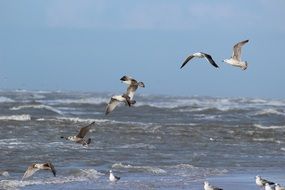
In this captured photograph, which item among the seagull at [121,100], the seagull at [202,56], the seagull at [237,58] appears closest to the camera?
the seagull at [202,56]

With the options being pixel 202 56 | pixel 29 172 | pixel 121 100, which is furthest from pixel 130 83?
pixel 29 172

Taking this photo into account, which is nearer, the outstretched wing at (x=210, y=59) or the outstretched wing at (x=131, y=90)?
the outstretched wing at (x=210, y=59)

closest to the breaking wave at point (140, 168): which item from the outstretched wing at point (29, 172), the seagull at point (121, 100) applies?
the seagull at point (121, 100)

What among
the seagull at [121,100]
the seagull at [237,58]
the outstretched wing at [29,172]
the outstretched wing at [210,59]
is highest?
the seagull at [237,58]

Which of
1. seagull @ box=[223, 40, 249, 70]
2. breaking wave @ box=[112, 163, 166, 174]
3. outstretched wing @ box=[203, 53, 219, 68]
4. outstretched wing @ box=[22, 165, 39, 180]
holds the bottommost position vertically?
outstretched wing @ box=[22, 165, 39, 180]

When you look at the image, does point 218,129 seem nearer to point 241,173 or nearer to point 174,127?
point 174,127

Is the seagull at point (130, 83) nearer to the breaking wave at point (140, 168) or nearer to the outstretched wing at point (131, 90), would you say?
the outstretched wing at point (131, 90)

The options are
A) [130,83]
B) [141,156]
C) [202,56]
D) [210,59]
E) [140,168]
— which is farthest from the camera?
[141,156]

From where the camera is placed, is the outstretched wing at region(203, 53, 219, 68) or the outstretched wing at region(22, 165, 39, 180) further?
the outstretched wing at region(22, 165, 39, 180)

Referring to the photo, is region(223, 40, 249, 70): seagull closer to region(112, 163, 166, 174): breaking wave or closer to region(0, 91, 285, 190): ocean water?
region(0, 91, 285, 190): ocean water

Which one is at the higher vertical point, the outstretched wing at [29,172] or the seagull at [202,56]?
the seagull at [202,56]

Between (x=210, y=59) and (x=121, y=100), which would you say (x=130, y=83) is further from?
(x=210, y=59)

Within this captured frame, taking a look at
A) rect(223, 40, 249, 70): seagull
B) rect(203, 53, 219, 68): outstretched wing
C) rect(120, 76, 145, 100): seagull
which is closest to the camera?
rect(203, 53, 219, 68): outstretched wing

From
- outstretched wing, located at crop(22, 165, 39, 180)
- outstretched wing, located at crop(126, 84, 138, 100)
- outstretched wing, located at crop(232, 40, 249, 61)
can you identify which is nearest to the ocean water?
outstretched wing, located at crop(22, 165, 39, 180)
